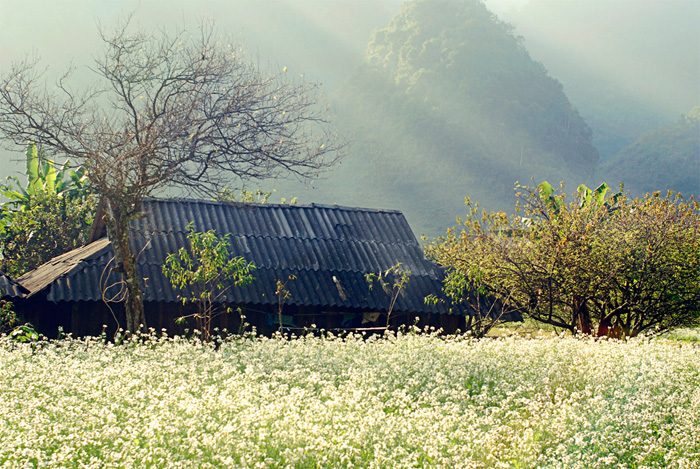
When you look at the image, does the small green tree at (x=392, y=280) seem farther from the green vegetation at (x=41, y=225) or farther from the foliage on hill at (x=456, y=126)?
the foliage on hill at (x=456, y=126)

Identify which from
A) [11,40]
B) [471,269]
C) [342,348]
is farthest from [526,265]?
[11,40]

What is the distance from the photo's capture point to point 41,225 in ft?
71.9

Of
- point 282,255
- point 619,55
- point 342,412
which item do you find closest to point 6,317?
point 282,255

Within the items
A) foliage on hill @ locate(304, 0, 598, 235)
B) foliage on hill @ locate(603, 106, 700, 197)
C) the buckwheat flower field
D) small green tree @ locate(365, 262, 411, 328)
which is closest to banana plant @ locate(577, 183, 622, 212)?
small green tree @ locate(365, 262, 411, 328)

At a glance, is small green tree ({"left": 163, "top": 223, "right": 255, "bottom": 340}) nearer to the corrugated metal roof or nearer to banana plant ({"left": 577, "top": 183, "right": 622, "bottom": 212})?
the corrugated metal roof

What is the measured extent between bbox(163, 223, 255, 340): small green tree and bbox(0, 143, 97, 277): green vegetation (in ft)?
29.0

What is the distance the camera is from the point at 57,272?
14.2 m

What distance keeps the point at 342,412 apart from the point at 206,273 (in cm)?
702

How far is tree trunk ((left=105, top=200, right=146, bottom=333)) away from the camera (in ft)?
40.0

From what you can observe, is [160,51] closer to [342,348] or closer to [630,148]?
[342,348]

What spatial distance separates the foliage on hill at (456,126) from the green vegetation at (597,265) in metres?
42.0

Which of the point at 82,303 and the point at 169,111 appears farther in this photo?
the point at 82,303

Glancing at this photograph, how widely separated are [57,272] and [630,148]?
69.0 meters

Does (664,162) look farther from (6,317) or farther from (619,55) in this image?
(6,317)
